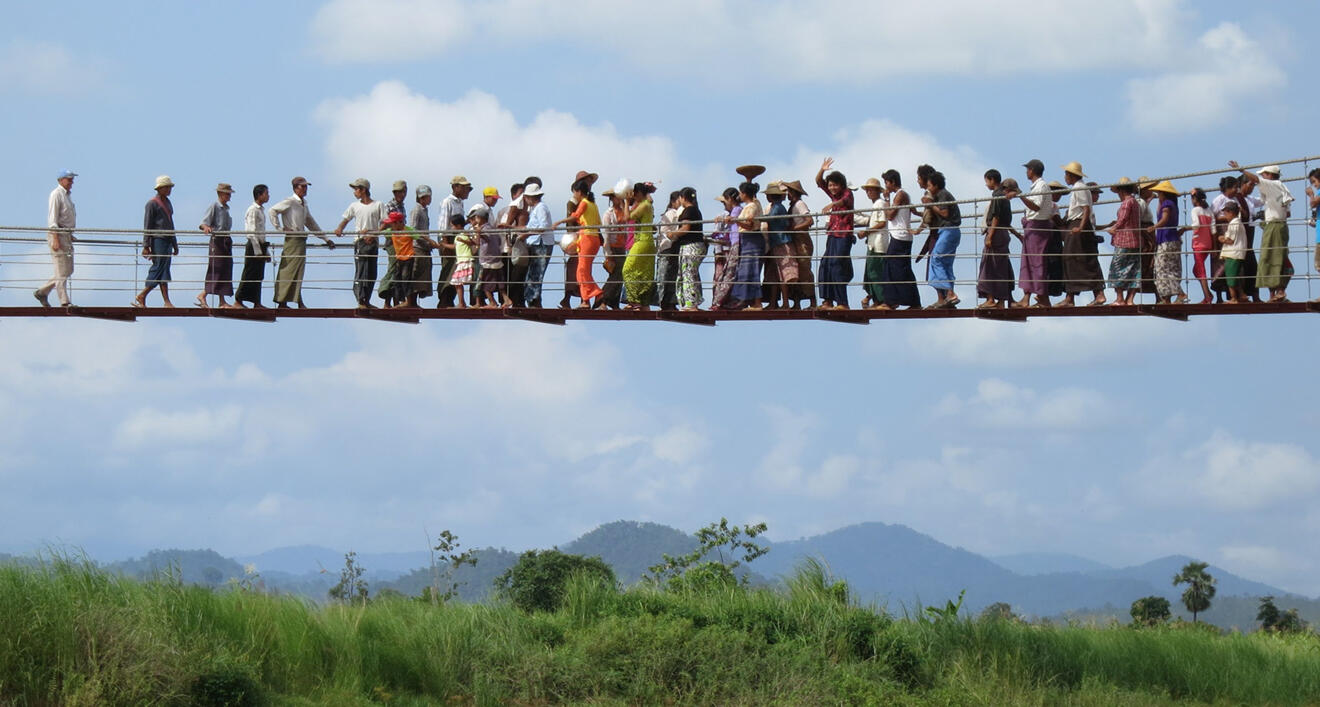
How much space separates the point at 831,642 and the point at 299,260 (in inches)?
247

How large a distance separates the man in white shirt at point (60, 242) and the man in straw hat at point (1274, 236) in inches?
425

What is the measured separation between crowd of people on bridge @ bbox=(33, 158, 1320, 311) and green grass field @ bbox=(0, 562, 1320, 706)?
3060 mm

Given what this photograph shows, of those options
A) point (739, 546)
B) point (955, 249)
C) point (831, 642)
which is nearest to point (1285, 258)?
point (955, 249)

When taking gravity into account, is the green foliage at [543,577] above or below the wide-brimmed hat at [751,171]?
below

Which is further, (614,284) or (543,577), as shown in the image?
(543,577)

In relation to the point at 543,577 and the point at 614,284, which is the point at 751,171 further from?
the point at 543,577

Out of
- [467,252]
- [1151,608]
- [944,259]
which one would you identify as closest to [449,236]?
[467,252]

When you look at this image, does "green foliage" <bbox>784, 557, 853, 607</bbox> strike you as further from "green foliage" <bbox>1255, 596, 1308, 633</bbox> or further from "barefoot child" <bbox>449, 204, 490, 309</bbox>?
"green foliage" <bbox>1255, 596, 1308, 633</bbox>

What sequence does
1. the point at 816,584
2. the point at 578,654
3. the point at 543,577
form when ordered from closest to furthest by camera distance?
the point at 578,654 → the point at 816,584 → the point at 543,577

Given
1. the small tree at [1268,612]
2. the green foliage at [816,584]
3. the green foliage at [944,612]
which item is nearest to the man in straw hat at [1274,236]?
the green foliage at [944,612]

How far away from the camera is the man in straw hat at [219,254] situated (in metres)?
15.8

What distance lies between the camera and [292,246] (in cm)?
1600

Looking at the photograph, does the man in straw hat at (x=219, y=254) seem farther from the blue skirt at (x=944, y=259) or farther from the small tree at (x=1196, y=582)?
the small tree at (x=1196, y=582)

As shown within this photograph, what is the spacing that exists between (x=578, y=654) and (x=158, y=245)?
568 cm
